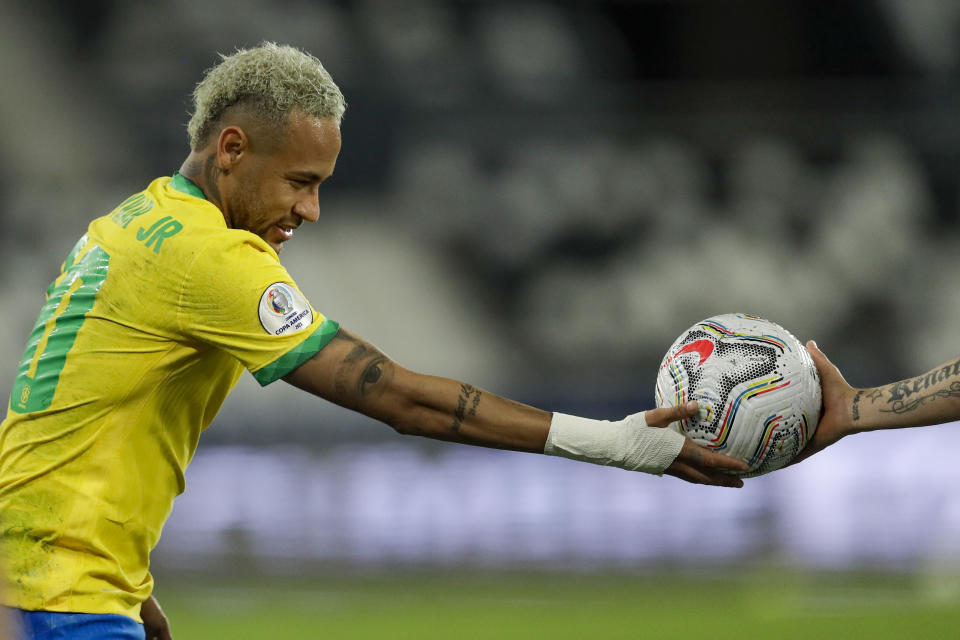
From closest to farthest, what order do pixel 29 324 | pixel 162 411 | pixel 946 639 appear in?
pixel 162 411 < pixel 946 639 < pixel 29 324

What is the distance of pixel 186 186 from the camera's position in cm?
377

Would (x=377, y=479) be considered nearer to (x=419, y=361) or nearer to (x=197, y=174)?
(x=419, y=361)

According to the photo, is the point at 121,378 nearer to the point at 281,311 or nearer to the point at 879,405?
the point at 281,311

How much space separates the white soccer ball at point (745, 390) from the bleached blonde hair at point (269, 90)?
139 centimetres

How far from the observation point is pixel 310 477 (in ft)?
36.8

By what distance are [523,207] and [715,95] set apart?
8.27 feet

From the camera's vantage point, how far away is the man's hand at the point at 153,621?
410 cm

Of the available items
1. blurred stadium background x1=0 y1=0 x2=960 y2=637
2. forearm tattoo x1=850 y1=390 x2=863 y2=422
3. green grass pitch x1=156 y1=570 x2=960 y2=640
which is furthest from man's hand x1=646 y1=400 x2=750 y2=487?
blurred stadium background x1=0 y1=0 x2=960 y2=637

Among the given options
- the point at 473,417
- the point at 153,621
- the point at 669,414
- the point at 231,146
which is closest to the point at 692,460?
the point at 669,414

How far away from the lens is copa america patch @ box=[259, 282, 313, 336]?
344cm

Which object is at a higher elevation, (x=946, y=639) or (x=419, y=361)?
(x=419, y=361)

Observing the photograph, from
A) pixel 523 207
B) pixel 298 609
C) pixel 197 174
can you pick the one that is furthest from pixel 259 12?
pixel 197 174

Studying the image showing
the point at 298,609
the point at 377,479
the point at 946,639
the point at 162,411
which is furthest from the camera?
the point at 377,479

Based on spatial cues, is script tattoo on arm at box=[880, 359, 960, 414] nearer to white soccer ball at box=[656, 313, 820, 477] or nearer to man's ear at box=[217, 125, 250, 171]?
white soccer ball at box=[656, 313, 820, 477]
